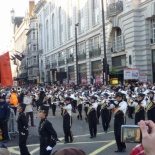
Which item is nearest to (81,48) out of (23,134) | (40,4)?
(40,4)

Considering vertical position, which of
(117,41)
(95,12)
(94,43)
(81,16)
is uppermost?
(81,16)

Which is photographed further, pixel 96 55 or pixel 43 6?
pixel 43 6

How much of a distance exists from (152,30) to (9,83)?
19710 mm

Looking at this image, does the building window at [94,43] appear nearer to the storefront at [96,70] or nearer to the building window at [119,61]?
the storefront at [96,70]

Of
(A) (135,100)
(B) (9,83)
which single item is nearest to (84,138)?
(B) (9,83)

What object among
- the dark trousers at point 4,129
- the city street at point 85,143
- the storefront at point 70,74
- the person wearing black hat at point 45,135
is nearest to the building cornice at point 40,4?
the storefront at point 70,74

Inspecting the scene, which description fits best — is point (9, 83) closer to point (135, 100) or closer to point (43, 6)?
point (135, 100)

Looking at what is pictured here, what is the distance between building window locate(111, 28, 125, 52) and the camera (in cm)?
3259

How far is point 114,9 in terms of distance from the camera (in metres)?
32.4

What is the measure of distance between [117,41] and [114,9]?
127 inches

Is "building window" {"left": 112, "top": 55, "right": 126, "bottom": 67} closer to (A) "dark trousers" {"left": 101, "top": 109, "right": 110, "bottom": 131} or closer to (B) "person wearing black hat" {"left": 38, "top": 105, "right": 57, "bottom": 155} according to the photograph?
(A) "dark trousers" {"left": 101, "top": 109, "right": 110, "bottom": 131}

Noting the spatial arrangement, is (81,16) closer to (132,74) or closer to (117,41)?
(117,41)

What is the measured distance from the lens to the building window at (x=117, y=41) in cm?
3259

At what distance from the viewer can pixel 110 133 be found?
12625 mm
